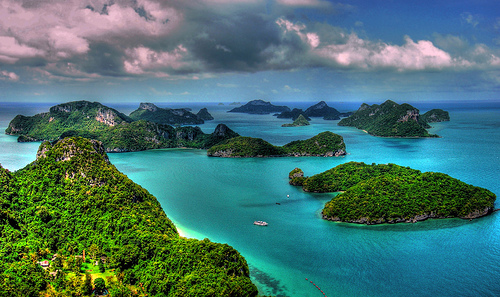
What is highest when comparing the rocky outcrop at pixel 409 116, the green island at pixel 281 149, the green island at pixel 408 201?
the rocky outcrop at pixel 409 116

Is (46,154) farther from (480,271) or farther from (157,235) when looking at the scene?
(480,271)

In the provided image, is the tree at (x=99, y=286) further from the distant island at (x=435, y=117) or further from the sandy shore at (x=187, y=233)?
the distant island at (x=435, y=117)

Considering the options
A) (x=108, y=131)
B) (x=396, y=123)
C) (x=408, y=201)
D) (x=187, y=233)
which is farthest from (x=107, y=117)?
(x=408, y=201)

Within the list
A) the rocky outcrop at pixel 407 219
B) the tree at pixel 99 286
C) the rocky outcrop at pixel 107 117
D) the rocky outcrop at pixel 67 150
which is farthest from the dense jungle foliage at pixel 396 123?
the tree at pixel 99 286

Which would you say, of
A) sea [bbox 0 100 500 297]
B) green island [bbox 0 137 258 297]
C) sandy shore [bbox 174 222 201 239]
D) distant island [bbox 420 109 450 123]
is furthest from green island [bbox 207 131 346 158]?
distant island [bbox 420 109 450 123]

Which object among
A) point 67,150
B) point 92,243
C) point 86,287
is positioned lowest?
point 86,287

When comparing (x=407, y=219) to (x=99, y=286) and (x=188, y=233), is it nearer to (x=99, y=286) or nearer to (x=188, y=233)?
(x=188, y=233)

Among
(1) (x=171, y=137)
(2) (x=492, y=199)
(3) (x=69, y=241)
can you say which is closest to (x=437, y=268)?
(2) (x=492, y=199)
